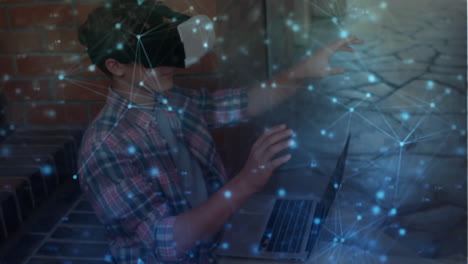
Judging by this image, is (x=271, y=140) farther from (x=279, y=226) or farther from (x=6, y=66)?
(x=6, y=66)

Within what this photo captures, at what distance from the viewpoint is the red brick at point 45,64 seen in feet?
2.81

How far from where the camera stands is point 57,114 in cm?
94

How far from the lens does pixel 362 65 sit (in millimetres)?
1334

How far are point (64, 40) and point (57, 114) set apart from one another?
0.57 feet

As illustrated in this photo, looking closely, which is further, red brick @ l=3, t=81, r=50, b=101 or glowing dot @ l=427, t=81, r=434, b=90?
glowing dot @ l=427, t=81, r=434, b=90

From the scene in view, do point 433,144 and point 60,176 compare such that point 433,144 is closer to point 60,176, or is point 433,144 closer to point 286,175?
point 286,175

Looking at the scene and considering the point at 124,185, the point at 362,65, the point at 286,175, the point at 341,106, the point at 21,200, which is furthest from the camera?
the point at 362,65

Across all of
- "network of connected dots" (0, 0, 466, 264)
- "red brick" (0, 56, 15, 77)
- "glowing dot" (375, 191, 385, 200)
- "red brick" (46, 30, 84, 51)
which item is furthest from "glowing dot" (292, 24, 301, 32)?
"red brick" (0, 56, 15, 77)

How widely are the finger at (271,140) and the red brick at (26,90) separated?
497 mm

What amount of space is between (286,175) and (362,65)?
0.48 metres

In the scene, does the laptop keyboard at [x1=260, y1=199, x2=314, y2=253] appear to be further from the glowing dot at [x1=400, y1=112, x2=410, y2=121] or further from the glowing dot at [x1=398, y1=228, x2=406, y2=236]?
the glowing dot at [x1=400, y1=112, x2=410, y2=121]

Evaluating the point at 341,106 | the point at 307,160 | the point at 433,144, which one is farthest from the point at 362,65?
the point at 307,160

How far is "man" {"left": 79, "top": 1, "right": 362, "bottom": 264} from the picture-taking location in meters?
0.63

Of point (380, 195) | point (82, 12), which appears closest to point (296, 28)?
point (380, 195)
